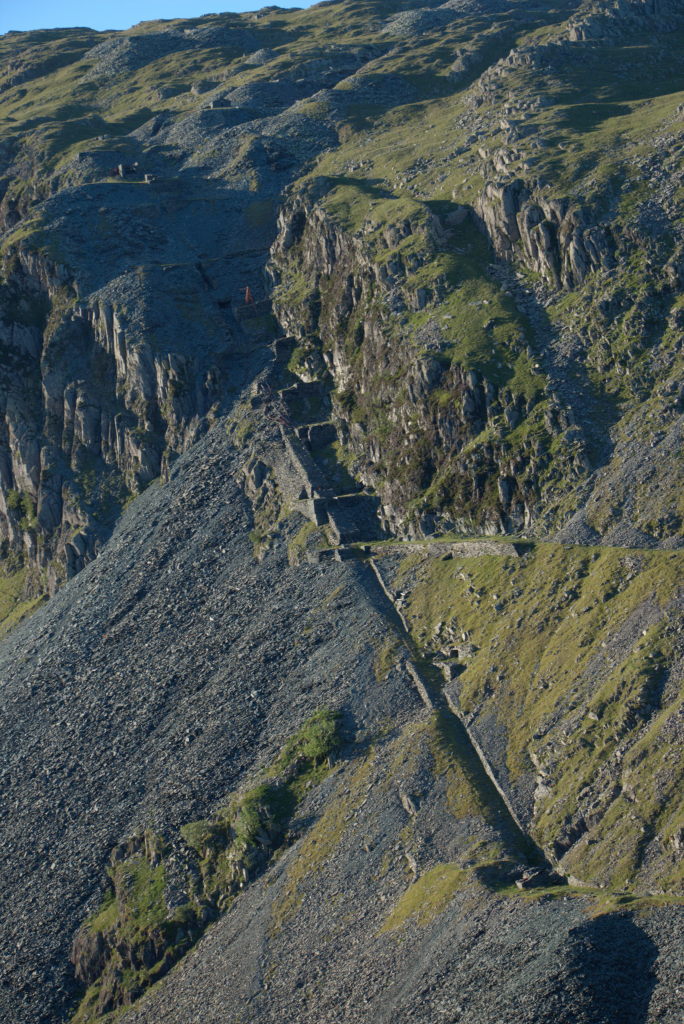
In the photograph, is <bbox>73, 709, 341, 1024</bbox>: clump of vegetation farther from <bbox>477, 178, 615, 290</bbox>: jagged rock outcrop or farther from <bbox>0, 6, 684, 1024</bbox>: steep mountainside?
<bbox>477, 178, 615, 290</bbox>: jagged rock outcrop

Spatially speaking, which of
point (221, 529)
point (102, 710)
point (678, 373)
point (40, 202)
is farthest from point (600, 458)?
point (40, 202)

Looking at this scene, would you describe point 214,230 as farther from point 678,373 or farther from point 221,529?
point 678,373

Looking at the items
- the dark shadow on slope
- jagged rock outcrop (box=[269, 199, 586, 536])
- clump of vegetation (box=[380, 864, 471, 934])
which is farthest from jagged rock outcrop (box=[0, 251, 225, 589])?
the dark shadow on slope

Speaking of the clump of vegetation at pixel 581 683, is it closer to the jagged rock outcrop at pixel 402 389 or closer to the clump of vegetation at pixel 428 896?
the clump of vegetation at pixel 428 896

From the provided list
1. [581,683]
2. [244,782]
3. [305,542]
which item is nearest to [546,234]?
[305,542]

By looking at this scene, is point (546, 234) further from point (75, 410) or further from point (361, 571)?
point (75, 410)
